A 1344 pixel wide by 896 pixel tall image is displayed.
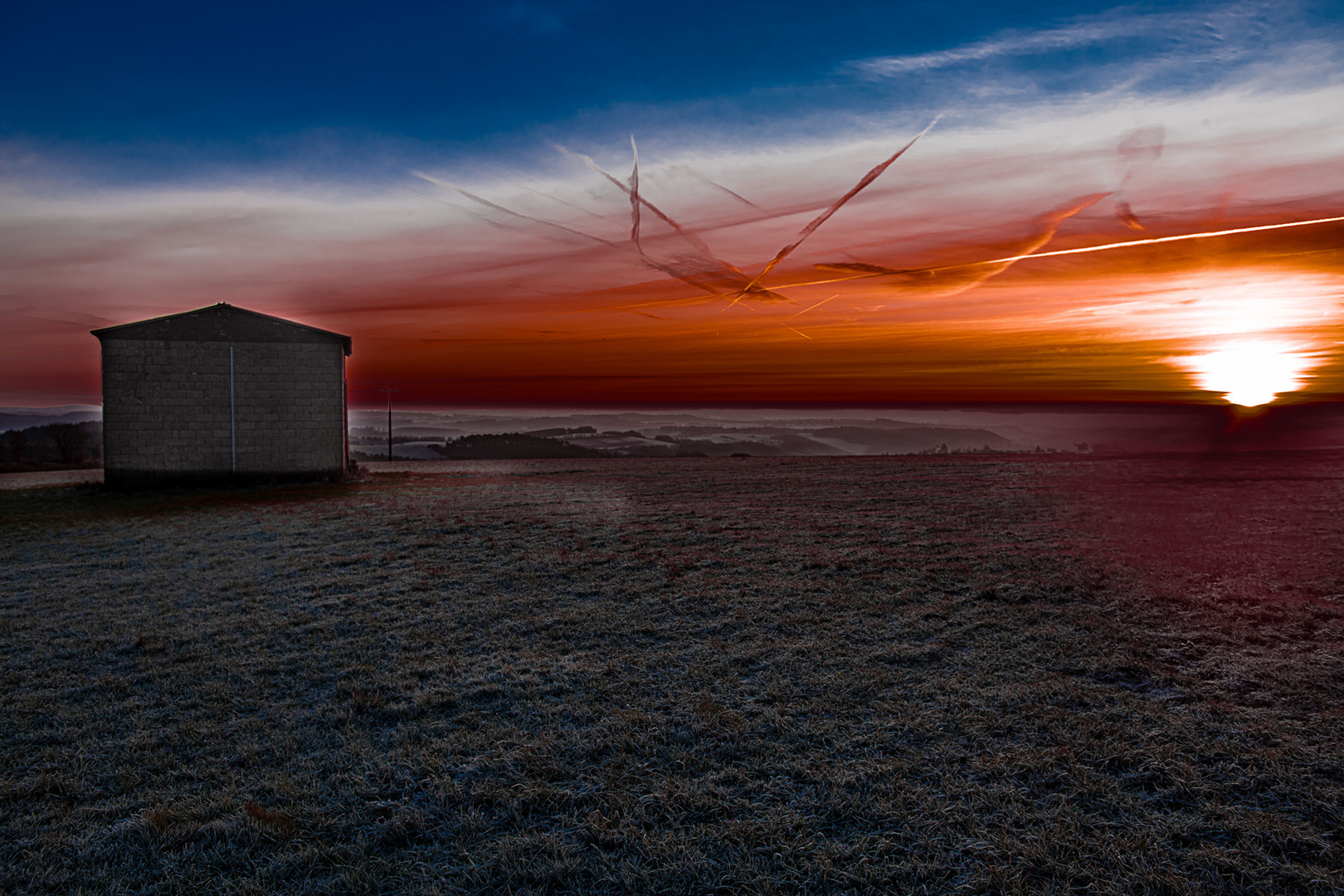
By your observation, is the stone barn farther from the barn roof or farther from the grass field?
the grass field

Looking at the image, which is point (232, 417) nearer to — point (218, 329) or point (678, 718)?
point (218, 329)

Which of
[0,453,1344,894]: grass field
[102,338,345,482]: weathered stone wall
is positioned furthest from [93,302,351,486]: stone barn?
[0,453,1344,894]: grass field

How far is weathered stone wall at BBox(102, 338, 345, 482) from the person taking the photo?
16391 millimetres

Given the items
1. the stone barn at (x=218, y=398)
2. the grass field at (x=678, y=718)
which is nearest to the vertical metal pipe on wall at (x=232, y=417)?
the stone barn at (x=218, y=398)

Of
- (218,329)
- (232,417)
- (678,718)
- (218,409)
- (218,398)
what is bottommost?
(678,718)

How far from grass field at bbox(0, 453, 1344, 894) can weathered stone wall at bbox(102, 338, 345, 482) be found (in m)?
8.41

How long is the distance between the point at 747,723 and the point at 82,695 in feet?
13.8

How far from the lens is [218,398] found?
16.8m

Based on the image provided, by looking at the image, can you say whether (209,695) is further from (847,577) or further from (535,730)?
(847,577)

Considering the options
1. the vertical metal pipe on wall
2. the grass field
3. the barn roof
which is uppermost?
the barn roof

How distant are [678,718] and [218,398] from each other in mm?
17406

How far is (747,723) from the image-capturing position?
3.77m

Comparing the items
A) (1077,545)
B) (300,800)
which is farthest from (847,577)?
(300,800)

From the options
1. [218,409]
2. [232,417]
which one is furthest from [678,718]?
[218,409]
